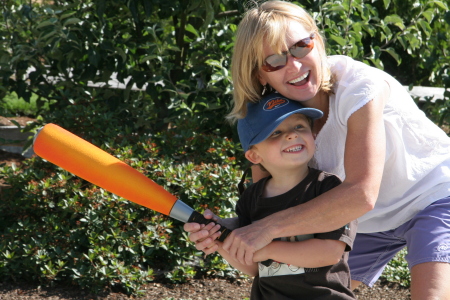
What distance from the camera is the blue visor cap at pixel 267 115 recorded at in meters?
2.15

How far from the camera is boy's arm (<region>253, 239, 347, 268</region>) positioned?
2.06 metres

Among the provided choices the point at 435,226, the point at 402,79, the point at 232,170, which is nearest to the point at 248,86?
the point at 435,226

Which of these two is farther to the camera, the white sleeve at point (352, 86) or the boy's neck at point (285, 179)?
the boy's neck at point (285, 179)

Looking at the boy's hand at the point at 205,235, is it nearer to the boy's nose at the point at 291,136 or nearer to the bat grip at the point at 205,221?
the bat grip at the point at 205,221

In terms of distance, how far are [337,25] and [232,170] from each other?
5.22 ft

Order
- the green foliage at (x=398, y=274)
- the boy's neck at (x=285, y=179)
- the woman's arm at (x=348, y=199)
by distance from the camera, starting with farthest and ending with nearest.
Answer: the green foliage at (x=398, y=274), the boy's neck at (x=285, y=179), the woman's arm at (x=348, y=199)

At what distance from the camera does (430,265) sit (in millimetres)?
2238

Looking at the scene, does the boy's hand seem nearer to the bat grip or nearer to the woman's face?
the bat grip

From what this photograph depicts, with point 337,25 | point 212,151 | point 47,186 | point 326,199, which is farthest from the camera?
point 337,25

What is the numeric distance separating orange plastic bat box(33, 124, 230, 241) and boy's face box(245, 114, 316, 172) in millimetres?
340

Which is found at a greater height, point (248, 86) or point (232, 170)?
point (248, 86)

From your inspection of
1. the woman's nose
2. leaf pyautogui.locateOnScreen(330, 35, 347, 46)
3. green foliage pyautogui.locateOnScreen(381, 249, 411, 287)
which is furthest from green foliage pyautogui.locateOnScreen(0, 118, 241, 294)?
the woman's nose

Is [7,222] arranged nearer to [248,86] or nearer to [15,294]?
[15,294]

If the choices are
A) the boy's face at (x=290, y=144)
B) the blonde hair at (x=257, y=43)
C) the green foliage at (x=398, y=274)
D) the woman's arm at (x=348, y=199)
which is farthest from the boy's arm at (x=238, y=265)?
the green foliage at (x=398, y=274)
